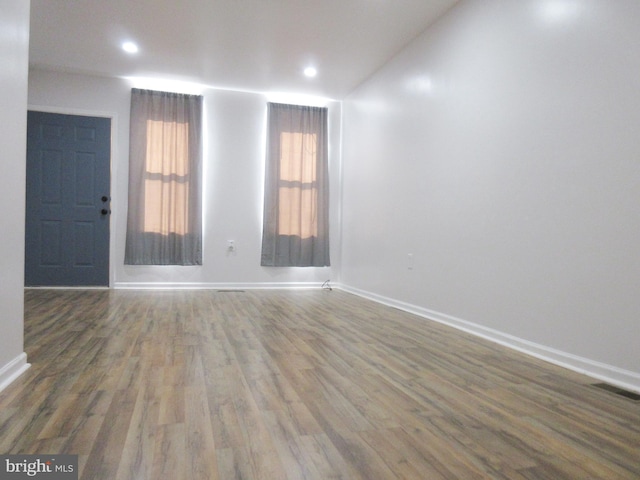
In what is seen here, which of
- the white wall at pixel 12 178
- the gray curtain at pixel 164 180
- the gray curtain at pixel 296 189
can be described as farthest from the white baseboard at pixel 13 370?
the gray curtain at pixel 296 189

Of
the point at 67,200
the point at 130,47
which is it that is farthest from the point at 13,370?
the point at 67,200

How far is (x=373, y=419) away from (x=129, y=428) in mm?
860

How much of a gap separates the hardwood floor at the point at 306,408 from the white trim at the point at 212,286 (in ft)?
7.68

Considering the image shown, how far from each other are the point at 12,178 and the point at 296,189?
13.5 feet

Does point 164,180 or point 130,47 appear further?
point 164,180

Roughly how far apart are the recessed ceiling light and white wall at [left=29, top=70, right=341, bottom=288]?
38.0 inches

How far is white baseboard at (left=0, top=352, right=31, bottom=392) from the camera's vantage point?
73.7 inches

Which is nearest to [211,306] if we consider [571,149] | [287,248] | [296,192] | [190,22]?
[287,248]

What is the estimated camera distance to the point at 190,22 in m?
3.96

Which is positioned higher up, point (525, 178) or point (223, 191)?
point (223, 191)

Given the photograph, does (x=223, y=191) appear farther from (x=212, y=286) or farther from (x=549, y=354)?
(x=549, y=354)

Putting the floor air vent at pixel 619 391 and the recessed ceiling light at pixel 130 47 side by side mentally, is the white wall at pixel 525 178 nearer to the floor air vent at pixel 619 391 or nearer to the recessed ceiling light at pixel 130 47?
the floor air vent at pixel 619 391

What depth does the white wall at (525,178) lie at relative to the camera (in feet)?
7.16

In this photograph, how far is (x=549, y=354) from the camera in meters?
2.54
